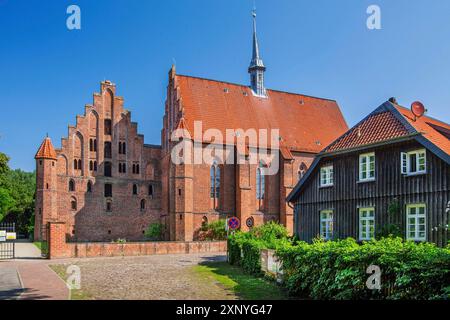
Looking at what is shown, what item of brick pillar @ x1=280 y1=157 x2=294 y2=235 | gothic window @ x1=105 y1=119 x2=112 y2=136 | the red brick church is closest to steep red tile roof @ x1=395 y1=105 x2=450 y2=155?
brick pillar @ x1=280 y1=157 x2=294 y2=235

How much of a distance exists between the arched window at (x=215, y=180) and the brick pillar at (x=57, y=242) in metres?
18.0

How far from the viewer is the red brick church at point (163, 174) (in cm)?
4059

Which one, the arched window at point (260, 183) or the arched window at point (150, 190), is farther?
the arched window at point (150, 190)

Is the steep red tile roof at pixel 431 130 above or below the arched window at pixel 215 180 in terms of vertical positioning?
above

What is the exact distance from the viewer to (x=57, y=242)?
24734 millimetres

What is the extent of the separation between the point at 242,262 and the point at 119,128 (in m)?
28.5

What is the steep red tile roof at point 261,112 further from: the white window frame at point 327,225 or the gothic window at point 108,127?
the white window frame at point 327,225

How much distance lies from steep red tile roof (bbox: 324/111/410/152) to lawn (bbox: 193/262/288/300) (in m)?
7.87

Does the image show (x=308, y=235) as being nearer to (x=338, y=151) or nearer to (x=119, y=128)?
(x=338, y=151)

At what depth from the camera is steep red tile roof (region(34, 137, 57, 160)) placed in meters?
41.2

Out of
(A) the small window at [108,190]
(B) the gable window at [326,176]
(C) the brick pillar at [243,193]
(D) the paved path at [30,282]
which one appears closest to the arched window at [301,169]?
(C) the brick pillar at [243,193]

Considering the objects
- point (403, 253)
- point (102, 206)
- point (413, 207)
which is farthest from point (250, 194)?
point (403, 253)

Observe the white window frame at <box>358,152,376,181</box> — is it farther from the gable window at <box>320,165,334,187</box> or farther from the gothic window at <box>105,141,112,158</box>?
the gothic window at <box>105,141,112,158</box>

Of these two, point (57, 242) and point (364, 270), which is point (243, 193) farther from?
point (364, 270)
